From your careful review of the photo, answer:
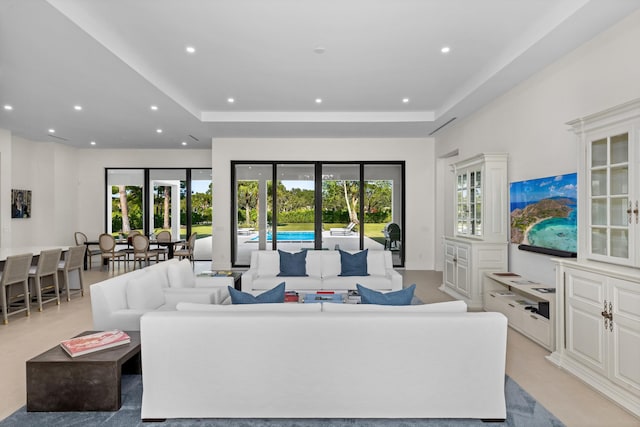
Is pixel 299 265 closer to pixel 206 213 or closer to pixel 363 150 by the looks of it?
pixel 363 150

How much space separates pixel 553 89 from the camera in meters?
4.27

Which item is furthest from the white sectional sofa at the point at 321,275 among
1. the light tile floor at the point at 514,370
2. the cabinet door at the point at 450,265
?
the light tile floor at the point at 514,370

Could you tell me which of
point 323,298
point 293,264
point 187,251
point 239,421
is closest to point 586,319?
point 323,298

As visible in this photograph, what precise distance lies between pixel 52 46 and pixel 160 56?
3.60ft

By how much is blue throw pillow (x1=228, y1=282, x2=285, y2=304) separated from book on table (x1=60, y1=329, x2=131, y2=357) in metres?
0.92

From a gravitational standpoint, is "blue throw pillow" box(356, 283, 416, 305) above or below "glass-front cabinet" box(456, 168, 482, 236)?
below

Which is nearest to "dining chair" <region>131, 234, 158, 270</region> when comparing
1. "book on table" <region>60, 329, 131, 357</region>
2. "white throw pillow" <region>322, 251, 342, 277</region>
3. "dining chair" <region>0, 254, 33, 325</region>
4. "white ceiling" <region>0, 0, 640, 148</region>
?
"white ceiling" <region>0, 0, 640, 148</region>

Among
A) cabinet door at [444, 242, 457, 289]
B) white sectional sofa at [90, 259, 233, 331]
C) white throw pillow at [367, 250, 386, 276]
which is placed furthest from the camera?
cabinet door at [444, 242, 457, 289]

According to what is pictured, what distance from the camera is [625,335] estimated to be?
262cm

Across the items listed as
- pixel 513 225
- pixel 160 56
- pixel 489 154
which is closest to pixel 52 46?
pixel 160 56

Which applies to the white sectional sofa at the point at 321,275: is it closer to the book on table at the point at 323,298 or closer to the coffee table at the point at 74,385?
the book on table at the point at 323,298

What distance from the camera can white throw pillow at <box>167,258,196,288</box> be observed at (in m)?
4.30

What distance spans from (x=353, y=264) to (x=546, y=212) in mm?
2695

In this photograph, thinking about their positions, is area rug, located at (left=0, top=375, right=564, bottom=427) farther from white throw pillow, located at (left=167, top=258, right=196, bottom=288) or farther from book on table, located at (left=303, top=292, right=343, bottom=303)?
white throw pillow, located at (left=167, top=258, right=196, bottom=288)
